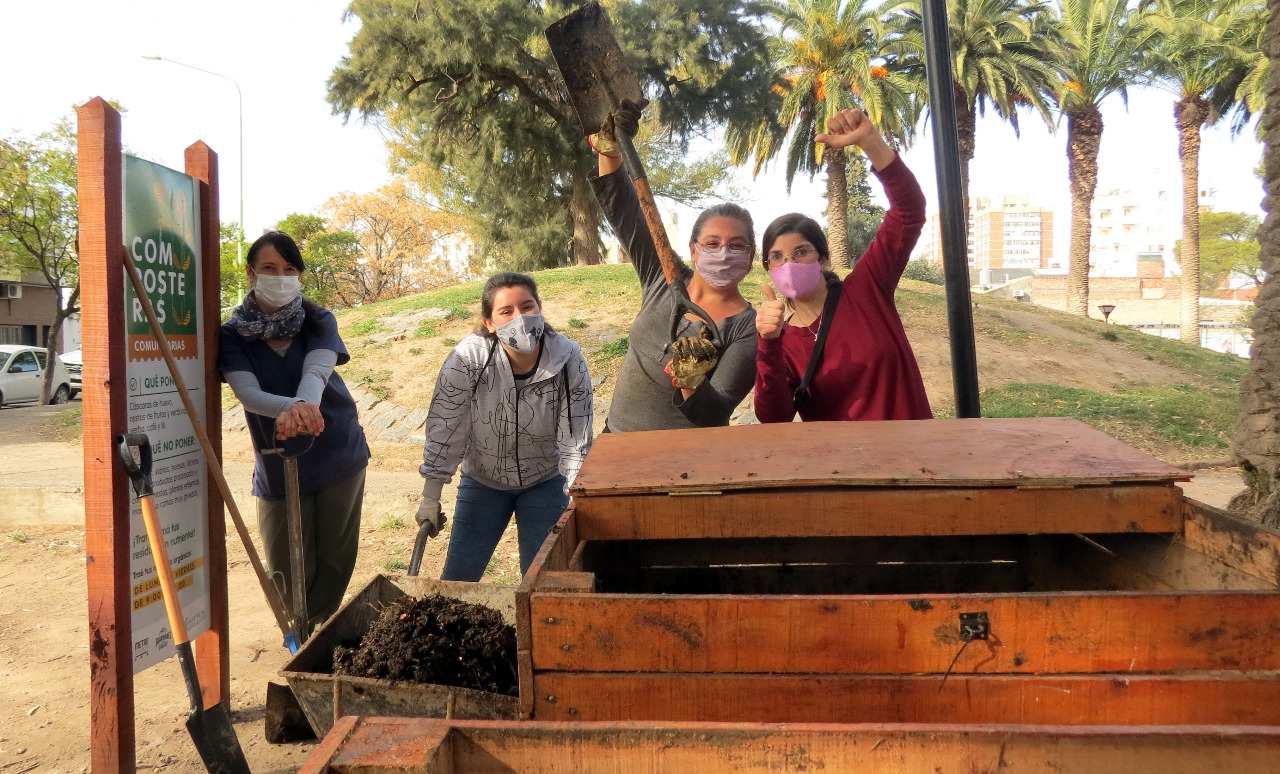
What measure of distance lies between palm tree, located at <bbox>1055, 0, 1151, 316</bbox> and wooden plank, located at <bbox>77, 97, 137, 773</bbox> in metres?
22.0

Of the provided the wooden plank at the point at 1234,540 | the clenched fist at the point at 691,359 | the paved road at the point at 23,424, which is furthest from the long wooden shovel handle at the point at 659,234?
the paved road at the point at 23,424

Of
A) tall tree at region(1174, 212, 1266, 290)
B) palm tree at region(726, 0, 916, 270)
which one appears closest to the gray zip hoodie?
palm tree at region(726, 0, 916, 270)

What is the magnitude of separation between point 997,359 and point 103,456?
14.4 metres

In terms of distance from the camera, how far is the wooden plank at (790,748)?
1114 millimetres

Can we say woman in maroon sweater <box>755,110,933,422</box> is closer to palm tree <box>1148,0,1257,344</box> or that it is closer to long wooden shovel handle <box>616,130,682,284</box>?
long wooden shovel handle <box>616,130,682,284</box>

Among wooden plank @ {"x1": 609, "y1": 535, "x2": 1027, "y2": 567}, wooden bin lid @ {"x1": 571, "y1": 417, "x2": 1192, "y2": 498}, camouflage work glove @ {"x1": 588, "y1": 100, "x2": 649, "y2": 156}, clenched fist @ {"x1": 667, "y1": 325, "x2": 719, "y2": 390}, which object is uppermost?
camouflage work glove @ {"x1": 588, "y1": 100, "x2": 649, "y2": 156}

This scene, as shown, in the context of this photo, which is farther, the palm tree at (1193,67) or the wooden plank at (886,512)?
the palm tree at (1193,67)

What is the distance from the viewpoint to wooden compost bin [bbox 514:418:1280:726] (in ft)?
4.60

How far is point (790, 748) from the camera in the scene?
3.84 ft

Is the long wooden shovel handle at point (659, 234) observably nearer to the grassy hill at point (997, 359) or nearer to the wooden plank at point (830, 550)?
the wooden plank at point (830, 550)

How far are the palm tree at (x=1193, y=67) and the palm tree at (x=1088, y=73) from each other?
2.06 ft

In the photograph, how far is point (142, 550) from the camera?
2.72 metres

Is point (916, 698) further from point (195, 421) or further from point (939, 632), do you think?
point (195, 421)

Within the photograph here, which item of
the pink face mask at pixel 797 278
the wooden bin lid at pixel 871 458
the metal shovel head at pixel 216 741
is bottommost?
the metal shovel head at pixel 216 741
